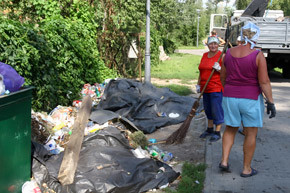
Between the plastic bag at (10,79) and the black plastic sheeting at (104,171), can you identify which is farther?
the black plastic sheeting at (104,171)

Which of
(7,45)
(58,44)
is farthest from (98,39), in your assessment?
(7,45)

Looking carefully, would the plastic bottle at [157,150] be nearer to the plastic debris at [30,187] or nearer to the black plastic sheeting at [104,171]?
the black plastic sheeting at [104,171]

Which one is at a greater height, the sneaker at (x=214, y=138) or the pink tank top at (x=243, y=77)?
the pink tank top at (x=243, y=77)

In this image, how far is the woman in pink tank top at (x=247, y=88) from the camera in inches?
159

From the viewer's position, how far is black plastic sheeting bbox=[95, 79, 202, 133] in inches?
275

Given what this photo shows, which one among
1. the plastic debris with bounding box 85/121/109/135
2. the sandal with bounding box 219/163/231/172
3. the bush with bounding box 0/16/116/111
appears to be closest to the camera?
the sandal with bounding box 219/163/231/172

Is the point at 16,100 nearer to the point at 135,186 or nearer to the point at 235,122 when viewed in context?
the point at 135,186

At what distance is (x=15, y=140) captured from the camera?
337cm

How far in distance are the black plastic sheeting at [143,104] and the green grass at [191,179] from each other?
2013mm

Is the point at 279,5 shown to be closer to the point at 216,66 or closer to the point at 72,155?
the point at 216,66

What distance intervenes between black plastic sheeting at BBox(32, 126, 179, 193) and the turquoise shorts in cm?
97

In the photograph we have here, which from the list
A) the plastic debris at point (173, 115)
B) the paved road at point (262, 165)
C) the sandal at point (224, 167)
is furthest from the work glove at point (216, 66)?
the plastic debris at point (173, 115)

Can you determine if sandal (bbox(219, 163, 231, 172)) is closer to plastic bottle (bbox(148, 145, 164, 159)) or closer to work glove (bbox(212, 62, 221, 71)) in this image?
plastic bottle (bbox(148, 145, 164, 159))

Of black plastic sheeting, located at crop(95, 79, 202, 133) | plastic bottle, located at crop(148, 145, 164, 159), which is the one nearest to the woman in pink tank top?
plastic bottle, located at crop(148, 145, 164, 159)
